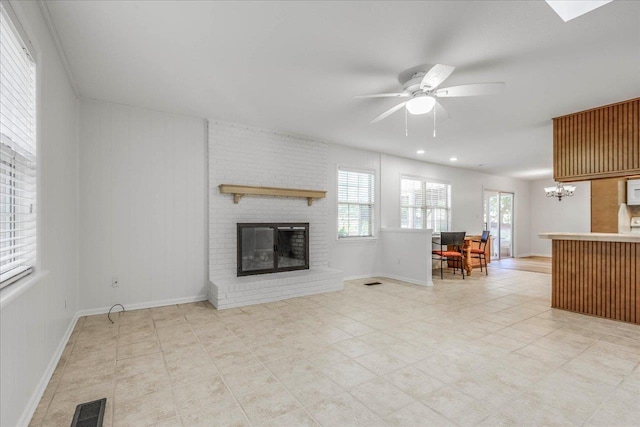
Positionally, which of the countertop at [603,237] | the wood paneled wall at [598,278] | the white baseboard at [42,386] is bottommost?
the white baseboard at [42,386]

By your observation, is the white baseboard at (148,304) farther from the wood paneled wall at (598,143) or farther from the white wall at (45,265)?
the wood paneled wall at (598,143)

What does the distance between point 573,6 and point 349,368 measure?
301cm

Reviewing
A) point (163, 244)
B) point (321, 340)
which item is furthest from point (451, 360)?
point (163, 244)

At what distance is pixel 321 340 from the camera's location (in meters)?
2.88

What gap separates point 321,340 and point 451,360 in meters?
1.16

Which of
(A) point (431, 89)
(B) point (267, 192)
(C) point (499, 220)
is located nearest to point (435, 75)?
(A) point (431, 89)

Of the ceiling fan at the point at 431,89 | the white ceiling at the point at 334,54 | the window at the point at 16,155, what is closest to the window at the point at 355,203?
the white ceiling at the point at 334,54

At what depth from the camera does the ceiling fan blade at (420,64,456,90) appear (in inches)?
90.4

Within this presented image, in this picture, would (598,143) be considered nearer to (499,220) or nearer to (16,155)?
(16,155)

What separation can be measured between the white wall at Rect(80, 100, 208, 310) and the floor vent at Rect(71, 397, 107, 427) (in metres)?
2.15

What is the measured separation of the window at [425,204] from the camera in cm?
689

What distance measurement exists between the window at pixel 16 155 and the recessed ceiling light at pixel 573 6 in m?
3.20

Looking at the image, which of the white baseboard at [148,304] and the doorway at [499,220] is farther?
the doorway at [499,220]

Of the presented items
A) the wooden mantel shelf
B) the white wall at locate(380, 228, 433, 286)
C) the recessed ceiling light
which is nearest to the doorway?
the white wall at locate(380, 228, 433, 286)
